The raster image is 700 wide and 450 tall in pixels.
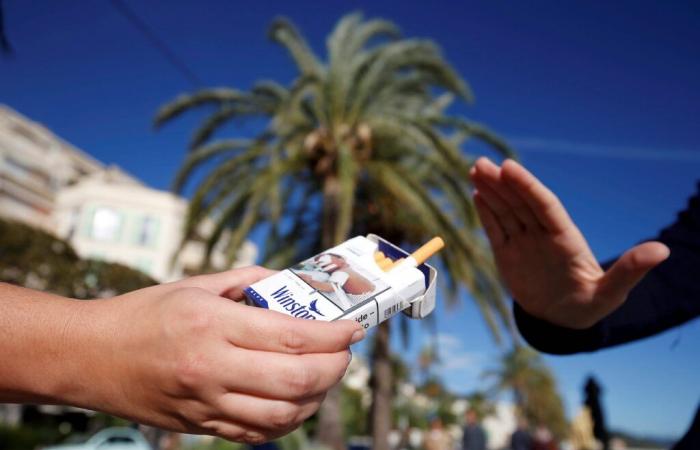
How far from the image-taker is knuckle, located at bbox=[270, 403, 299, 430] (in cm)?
74

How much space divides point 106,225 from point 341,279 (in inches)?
1562

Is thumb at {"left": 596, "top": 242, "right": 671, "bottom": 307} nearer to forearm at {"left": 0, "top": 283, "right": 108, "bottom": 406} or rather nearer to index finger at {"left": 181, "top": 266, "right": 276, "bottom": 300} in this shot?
index finger at {"left": 181, "top": 266, "right": 276, "bottom": 300}

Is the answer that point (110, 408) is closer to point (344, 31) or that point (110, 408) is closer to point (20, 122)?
point (344, 31)

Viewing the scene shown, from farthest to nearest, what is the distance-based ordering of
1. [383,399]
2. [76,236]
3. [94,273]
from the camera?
1. [76,236]
2. [94,273]
3. [383,399]

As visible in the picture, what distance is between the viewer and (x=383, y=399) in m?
12.1

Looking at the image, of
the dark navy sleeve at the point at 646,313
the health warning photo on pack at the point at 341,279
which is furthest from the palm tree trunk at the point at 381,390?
the health warning photo on pack at the point at 341,279

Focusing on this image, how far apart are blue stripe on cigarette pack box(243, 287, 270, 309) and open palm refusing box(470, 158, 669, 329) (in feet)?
2.47

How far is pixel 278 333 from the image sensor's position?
2.43 ft

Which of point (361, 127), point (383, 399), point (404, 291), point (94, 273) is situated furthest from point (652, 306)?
point (94, 273)

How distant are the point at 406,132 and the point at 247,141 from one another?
3.41m

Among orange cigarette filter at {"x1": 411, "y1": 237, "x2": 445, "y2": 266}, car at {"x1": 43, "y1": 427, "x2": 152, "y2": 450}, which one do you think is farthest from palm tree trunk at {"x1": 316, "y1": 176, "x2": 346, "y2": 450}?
orange cigarette filter at {"x1": 411, "y1": 237, "x2": 445, "y2": 266}

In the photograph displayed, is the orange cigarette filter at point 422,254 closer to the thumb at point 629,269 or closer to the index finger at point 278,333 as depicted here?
the index finger at point 278,333

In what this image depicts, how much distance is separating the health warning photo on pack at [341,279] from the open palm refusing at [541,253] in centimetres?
55

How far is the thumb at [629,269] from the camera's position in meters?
1.16
